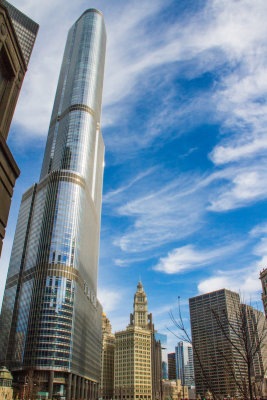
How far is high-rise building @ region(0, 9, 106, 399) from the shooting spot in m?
104

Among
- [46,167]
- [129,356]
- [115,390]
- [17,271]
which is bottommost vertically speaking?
[115,390]

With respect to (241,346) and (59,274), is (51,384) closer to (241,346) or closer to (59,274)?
(59,274)

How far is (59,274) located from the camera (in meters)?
116

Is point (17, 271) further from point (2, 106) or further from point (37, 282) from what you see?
point (2, 106)

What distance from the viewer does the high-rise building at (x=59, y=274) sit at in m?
104

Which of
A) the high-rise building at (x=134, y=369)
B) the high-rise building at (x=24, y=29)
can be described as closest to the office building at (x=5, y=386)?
the high-rise building at (x=24, y=29)

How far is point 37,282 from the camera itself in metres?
115

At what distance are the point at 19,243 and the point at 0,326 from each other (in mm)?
34896

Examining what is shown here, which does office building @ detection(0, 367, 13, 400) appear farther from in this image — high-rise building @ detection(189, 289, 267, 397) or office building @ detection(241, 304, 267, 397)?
office building @ detection(241, 304, 267, 397)

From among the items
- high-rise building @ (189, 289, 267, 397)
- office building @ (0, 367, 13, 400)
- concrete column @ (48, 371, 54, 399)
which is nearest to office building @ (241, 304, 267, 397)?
high-rise building @ (189, 289, 267, 397)

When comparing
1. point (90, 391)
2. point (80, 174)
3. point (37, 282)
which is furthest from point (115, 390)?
point (80, 174)

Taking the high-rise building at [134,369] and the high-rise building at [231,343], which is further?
the high-rise building at [134,369]

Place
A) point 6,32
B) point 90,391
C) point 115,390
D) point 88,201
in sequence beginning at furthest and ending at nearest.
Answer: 1. point 115,390
2. point 88,201
3. point 90,391
4. point 6,32

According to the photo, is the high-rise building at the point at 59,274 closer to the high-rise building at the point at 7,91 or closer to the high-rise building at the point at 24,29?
the high-rise building at the point at 24,29
